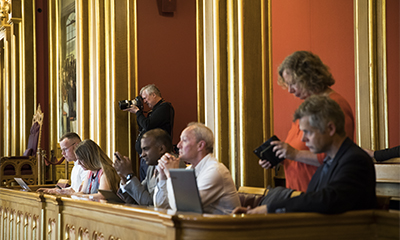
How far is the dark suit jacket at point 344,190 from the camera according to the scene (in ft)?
7.59

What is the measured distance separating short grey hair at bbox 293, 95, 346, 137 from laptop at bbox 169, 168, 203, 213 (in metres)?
0.62

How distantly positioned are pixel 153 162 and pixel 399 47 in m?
2.42

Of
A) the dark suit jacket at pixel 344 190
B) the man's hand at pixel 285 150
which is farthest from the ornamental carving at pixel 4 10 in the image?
the dark suit jacket at pixel 344 190

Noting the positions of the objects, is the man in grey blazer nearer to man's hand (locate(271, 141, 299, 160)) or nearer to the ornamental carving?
man's hand (locate(271, 141, 299, 160))

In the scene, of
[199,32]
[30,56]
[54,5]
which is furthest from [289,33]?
[30,56]

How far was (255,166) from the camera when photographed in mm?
4156

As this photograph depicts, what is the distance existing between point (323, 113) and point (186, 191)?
773 millimetres

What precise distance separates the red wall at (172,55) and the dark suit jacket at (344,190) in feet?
15.1

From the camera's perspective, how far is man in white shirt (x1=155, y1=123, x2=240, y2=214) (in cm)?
310

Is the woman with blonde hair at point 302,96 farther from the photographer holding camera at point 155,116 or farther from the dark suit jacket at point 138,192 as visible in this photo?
the photographer holding camera at point 155,116

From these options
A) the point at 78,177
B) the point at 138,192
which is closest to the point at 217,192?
the point at 138,192

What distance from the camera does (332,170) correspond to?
2453 millimetres

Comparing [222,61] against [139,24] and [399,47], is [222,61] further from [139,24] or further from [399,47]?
[139,24]

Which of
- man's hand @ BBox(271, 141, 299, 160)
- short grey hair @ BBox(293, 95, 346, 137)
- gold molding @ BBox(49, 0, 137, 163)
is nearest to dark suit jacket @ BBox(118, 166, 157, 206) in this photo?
man's hand @ BBox(271, 141, 299, 160)
